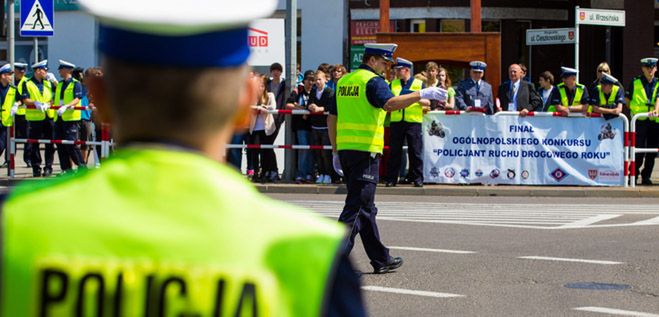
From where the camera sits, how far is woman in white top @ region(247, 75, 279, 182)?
2159 cm

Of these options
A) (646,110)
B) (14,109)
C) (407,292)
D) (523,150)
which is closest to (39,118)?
(14,109)

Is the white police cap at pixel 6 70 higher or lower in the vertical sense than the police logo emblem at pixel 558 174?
higher

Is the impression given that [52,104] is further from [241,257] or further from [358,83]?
[241,257]

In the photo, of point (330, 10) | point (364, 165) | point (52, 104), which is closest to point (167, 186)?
point (364, 165)

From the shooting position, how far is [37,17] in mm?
22891

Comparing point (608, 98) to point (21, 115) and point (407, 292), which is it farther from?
point (21, 115)

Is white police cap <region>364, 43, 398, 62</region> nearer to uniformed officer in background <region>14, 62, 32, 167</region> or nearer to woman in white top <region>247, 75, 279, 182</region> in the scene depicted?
woman in white top <region>247, 75, 279, 182</region>

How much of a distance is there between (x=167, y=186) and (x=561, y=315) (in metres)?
7.18

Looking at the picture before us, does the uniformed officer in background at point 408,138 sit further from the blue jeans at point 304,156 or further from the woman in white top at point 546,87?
the woman in white top at point 546,87

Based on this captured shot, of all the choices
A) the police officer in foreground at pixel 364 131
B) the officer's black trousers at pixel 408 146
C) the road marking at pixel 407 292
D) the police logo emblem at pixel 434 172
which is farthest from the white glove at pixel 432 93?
the police logo emblem at pixel 434 172

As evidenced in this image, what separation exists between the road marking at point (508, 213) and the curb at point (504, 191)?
1570 mm

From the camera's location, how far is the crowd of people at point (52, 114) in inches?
896

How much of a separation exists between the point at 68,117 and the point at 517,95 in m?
7.63

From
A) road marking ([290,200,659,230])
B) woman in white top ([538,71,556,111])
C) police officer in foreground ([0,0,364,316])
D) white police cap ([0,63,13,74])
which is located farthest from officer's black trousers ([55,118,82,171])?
police officer in foreground ([0,0,364,316])
